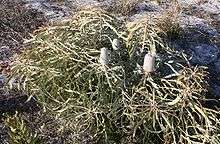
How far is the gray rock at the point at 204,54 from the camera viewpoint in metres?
6.25

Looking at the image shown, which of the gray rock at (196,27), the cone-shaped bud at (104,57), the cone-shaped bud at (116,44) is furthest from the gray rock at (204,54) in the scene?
the cone-shaped bud at (104,57)

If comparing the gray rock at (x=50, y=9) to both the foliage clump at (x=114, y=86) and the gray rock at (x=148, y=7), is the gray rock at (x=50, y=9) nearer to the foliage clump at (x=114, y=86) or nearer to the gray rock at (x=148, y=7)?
the gray rock at (x=148, y=7)

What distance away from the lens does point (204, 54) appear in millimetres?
6398

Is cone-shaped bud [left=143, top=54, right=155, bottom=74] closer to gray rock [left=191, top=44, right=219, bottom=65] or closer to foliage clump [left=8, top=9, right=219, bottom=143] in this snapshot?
foliage clump [left=8, top=9, right=219, bottom=143]

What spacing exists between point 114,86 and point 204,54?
220cm

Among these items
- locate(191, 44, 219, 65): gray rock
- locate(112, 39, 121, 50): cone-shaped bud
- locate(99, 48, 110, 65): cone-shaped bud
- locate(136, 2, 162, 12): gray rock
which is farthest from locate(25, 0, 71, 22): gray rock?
locate(99, 48, 110, 65): cone-shaped bud

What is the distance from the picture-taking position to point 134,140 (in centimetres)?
Result: 460

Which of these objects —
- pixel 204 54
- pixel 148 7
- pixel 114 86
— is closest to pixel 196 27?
pixel 204 54

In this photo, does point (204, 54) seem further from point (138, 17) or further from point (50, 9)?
point (50, 9)

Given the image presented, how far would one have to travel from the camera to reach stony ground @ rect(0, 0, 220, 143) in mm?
6008

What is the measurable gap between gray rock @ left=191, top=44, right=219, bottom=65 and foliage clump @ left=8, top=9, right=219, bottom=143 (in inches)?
38.5

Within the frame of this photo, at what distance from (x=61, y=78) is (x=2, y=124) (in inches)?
29.2

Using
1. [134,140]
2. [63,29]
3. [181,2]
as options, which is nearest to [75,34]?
[63,29]

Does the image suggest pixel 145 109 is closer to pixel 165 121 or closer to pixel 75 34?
pixel 165 121
